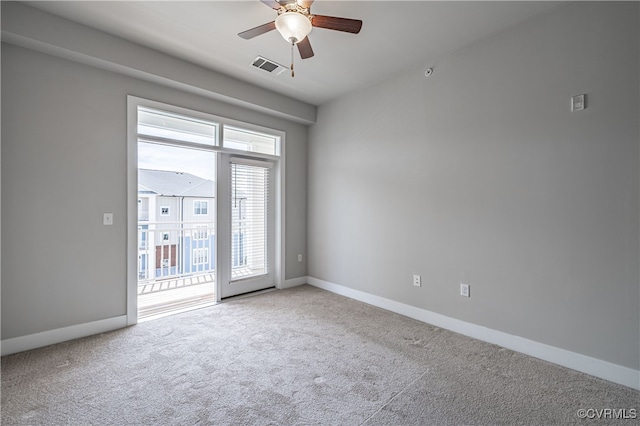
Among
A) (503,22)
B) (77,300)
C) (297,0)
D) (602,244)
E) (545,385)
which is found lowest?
(545,385)

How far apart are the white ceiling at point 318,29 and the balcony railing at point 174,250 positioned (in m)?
2.81

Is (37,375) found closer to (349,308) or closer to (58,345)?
(58,345)

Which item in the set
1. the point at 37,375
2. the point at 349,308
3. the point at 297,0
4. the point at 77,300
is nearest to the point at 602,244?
the point at 349,308

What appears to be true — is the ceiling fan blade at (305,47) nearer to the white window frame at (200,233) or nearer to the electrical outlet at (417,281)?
the electrical outlet at (417,281)

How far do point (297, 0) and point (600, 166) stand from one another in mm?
2561

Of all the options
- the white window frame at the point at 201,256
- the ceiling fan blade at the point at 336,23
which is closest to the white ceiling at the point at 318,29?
the ceiling fan blade at the point at 336,23

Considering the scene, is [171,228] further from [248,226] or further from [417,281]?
[417,281]

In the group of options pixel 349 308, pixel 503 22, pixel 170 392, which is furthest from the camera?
pixel 349 308

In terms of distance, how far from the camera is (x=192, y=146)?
3562 mm

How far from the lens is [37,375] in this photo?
215 cm

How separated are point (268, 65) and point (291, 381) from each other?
10.5 feet

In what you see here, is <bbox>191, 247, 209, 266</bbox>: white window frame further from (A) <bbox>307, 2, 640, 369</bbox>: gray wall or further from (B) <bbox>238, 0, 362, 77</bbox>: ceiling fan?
(B) <bbox>238, 0, 362, 77</bbox>: ceiling fan

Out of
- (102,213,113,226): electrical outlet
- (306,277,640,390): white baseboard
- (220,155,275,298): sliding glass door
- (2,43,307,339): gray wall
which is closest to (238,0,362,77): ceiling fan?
(2,43,307,339): gray wall

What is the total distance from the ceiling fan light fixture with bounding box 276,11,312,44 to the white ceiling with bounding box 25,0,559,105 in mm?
517
